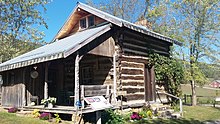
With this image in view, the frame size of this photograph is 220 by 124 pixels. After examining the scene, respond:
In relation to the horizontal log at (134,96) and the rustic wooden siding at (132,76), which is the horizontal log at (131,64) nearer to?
the rustic wooden siding at (132,76)

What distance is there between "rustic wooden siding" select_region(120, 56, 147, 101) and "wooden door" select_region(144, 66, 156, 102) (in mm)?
626

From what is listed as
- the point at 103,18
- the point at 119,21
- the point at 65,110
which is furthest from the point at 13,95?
the point at 119,21

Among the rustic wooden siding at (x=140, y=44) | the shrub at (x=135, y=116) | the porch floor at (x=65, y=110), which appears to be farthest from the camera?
the rustic wooden siding at (x=140, y=44)

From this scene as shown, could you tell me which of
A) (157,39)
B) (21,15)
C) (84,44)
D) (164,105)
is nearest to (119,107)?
(84,44)

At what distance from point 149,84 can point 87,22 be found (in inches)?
234

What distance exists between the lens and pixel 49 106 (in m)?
10.8

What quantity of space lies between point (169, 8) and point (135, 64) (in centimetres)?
1443

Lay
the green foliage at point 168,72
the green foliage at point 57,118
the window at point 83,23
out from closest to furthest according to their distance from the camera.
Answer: the green foliage at point 57,118 < the green foliage at point 168,72 < the window at point 83,23

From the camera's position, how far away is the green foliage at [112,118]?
404 inches

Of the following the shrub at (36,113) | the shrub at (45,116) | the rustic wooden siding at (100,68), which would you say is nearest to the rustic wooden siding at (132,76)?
the rustic wooden siding at (100,68)

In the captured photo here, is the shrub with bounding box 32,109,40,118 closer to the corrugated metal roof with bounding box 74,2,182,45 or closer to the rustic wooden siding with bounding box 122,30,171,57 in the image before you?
the rustic wooden siding with bounding box 122,30,171,57

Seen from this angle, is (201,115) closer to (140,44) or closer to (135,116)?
(135,116)

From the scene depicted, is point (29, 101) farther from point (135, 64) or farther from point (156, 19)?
point (156, 19)

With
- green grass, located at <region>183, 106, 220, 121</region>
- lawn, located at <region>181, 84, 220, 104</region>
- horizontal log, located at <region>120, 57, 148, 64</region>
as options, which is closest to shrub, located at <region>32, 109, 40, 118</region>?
horizontal log, located at <region>120, 57, 148, 64</region>
